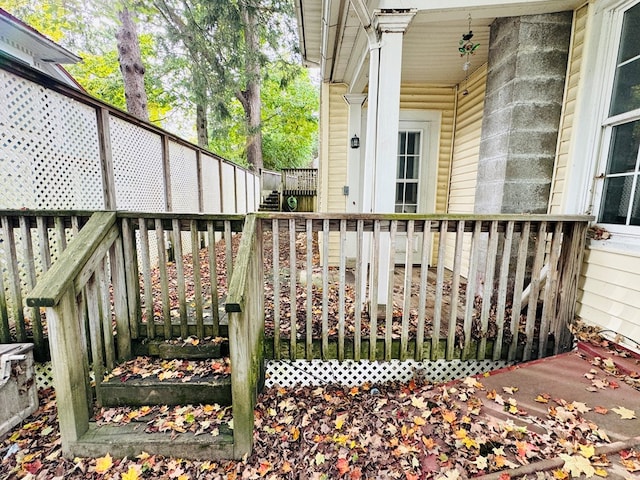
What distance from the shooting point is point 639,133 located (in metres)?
2.31

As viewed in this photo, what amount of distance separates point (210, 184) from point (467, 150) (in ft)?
19.0

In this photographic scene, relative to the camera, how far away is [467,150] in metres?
4.47

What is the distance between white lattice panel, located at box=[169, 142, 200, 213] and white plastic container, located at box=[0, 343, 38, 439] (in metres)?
3.45

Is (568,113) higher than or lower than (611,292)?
higher

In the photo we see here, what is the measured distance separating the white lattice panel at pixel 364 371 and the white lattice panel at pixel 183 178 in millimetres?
3974

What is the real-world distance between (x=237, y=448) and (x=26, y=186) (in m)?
2.83

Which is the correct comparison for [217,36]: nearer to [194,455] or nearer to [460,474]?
[194,455]

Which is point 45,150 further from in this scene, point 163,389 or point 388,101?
point 388,101

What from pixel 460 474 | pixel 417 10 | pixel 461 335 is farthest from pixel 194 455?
pixel 417 10

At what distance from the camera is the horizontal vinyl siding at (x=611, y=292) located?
7.50ft

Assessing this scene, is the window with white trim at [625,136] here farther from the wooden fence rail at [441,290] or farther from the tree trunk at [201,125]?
the tree trunk at [201,125]

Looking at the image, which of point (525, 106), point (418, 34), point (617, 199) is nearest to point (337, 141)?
point (418, 34)

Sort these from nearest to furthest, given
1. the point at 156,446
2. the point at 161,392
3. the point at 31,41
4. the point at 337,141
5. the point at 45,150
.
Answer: the point at 156,446, the point at 161,392, the point at 45,150, the point at 337,141, the point at 31,41

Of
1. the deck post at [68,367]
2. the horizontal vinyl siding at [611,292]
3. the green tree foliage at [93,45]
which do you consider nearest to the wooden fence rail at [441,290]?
the horizontal vinyl siding at [611,292]
